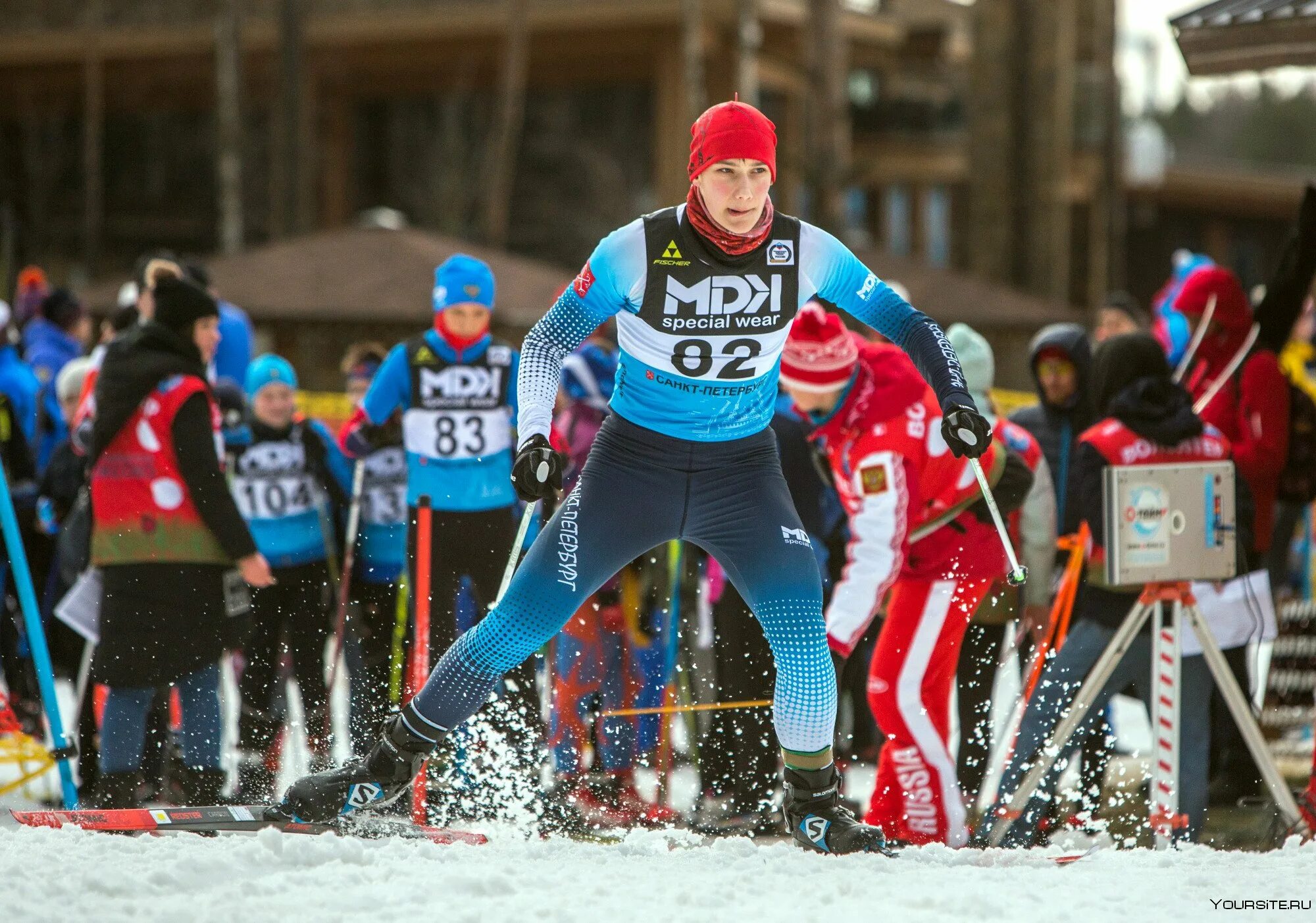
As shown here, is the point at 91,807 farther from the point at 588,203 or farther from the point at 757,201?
the point at 588,203

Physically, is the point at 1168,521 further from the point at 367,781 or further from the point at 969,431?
the point at 367,781

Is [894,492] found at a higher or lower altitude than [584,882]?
higher

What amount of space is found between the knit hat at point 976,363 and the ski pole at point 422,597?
2.15 metres

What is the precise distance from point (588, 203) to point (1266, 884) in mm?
24938

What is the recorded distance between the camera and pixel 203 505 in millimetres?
5223

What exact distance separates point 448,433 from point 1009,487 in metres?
2.20

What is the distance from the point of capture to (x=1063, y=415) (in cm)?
609

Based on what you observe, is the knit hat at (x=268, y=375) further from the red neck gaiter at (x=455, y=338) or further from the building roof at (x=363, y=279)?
the building roof at (x=363, y=279)


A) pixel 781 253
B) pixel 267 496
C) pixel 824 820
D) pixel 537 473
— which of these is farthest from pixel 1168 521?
pixel 267 496

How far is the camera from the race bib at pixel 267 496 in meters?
6.29

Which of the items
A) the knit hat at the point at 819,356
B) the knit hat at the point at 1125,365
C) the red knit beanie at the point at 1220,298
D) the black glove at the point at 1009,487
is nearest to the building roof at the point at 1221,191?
the red knit beanie at the point at 1220,298

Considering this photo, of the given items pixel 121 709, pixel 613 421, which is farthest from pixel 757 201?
pixel 121 709

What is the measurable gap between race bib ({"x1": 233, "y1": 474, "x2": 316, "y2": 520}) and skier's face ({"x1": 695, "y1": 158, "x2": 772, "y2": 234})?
296 cm

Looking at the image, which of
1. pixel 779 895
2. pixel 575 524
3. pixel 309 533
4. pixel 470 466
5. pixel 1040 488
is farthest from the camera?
pixel 309 533
